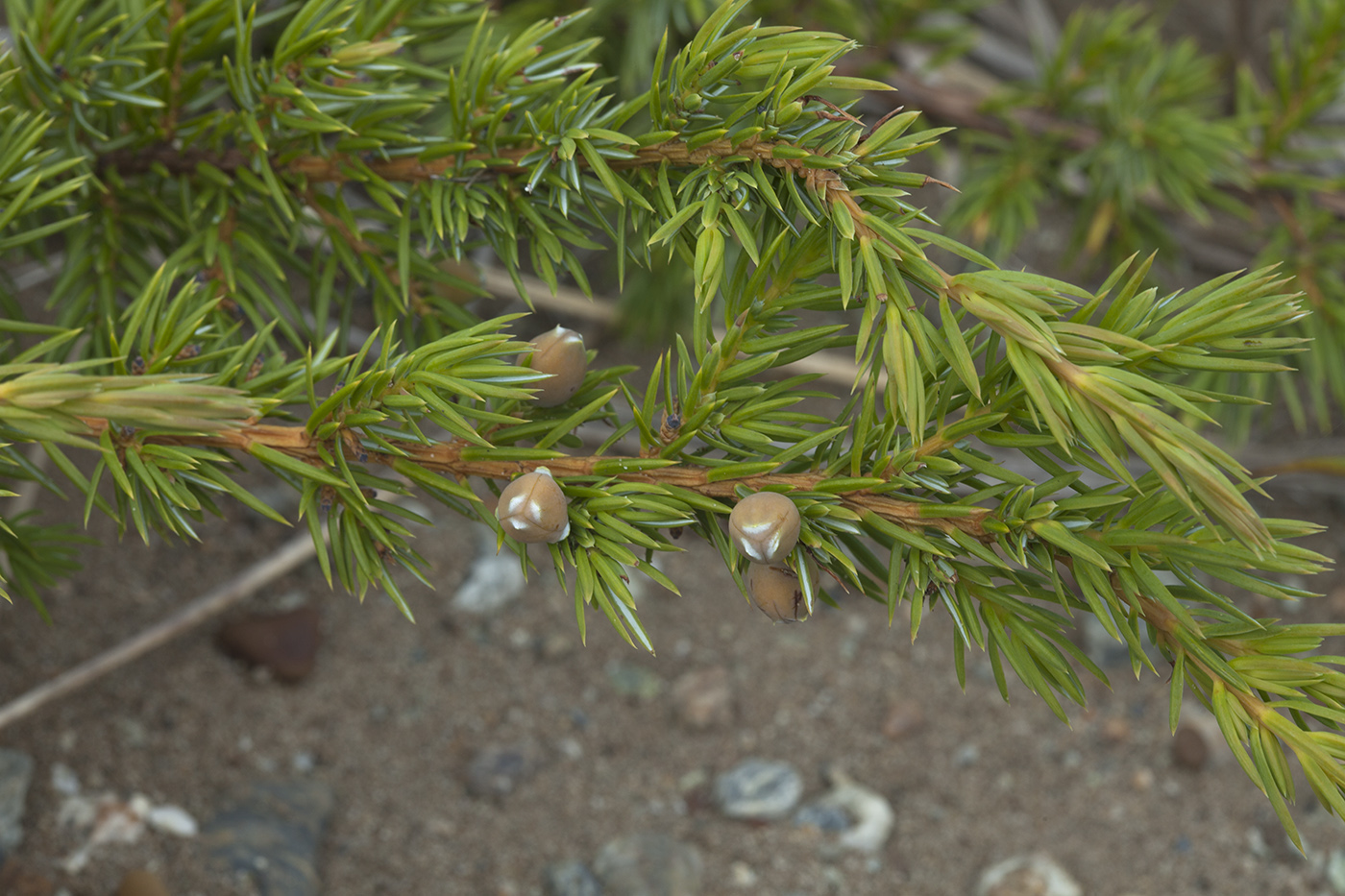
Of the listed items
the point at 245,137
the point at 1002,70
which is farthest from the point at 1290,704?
the point at 1002,70

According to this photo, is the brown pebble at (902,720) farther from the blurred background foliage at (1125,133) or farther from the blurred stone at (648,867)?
the blurred background foliage at (1125,133)

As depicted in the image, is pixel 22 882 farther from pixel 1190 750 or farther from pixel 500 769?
pixel 1190 750

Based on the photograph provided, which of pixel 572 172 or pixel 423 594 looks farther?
pixel 423 594

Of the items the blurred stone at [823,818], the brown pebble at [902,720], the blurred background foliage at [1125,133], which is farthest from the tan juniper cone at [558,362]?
the brown pebble at [902,720]

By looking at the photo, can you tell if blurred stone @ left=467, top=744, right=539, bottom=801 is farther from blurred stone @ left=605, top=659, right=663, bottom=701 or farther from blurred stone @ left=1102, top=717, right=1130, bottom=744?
blurred stone @ left=1102, top=717, right=1130, bottom=744

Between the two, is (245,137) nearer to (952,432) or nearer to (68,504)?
(952,432)

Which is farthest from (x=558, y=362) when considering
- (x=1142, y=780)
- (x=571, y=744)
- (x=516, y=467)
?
(x=1142, y=780)

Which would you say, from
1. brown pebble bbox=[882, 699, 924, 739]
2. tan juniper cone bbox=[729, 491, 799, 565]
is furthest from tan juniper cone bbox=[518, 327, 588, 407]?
brown pebble bbox=[882, 699, 924, 739]
